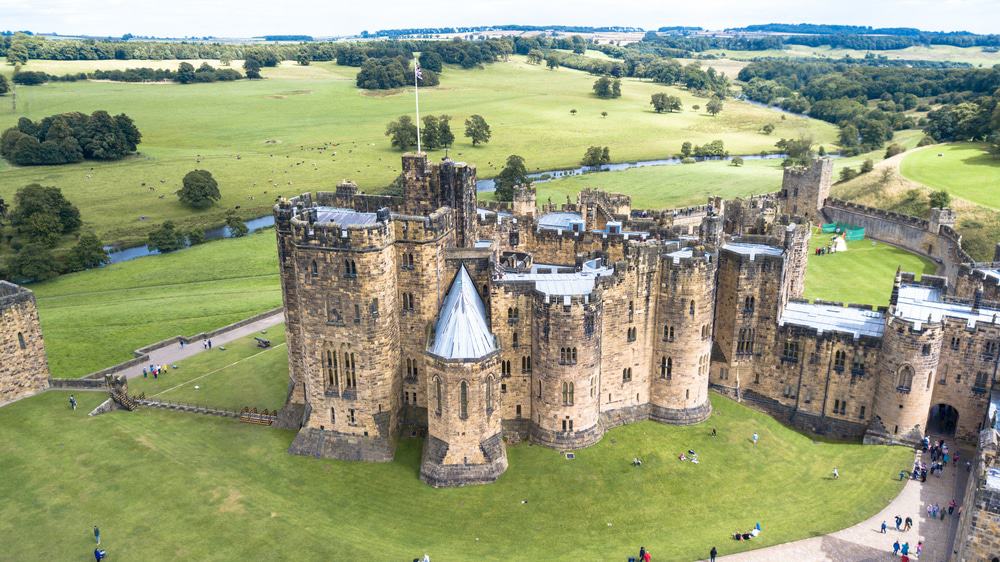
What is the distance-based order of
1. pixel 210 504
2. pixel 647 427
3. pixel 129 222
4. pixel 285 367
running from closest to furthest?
pixel 210 504
pixel 647 427
pixel 285 367
pixel 129 222

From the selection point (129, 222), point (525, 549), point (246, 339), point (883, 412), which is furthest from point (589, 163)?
point (525, 549)

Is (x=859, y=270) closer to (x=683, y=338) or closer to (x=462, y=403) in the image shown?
(x=683, y=338)

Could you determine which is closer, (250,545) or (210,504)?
(250,545)

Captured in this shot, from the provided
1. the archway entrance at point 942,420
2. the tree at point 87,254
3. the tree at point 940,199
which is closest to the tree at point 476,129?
the tree at point 87,254

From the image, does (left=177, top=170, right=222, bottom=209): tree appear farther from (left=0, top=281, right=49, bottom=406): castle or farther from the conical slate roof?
the conical slate roof

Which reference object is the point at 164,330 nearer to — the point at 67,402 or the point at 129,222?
the point at 67,402

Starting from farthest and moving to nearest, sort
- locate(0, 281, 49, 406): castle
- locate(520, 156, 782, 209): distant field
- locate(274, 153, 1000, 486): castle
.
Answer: locate(520, 156, 782, 209): distant field → locate(0, 281, 49, 406): castle → locate(274, 153, 1000, 486): castle

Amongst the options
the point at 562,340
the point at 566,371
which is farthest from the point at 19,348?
the point at 566,371

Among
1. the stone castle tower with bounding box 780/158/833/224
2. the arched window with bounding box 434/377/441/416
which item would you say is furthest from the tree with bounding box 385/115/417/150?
the arched window with bounding box 434/377/441/416
